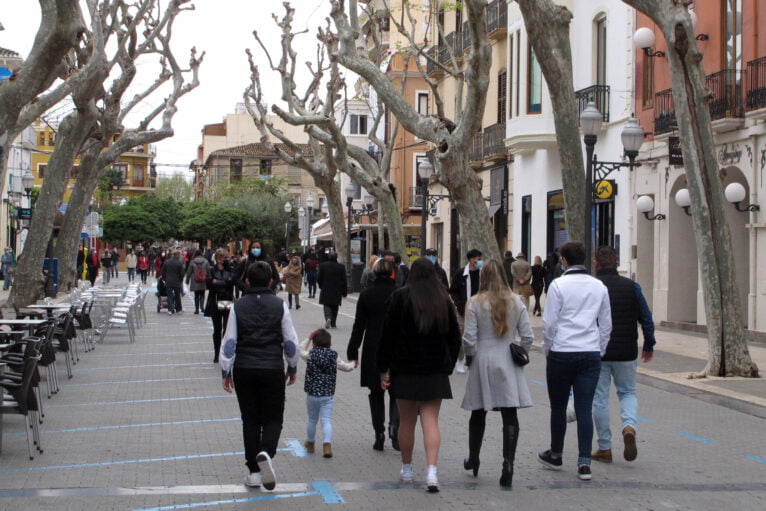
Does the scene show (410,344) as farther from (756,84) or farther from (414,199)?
(414,199)

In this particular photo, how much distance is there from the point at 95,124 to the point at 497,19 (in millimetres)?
13176

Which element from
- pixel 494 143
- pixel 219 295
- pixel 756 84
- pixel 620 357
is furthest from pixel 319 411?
pixel 494 143

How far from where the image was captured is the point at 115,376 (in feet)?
47.0

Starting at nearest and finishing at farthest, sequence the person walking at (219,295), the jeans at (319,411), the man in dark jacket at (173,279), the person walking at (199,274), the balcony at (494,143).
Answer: the jeans at (319,411) → the person walking at (219,295) → the person walking at (199,274) → the man in dark jacket at (173,279) → the balcony at (494,143)

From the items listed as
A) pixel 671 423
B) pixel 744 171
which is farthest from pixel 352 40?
pixel 671 423

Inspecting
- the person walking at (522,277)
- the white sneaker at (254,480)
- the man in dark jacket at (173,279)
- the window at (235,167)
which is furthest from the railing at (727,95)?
the window at (235,167)

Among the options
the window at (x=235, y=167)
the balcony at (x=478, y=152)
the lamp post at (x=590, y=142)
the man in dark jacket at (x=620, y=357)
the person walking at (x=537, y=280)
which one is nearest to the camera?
the man in dark jacket at (x=620, y=357)

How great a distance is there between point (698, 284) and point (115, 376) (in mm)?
13820

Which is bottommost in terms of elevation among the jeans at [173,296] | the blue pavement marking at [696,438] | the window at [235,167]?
the blue pavement marking at [696,438]

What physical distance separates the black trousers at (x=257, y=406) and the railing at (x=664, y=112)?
626 inches

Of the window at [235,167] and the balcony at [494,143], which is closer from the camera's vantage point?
the balcony at [494,143]

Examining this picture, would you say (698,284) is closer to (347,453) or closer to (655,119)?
(655,119)

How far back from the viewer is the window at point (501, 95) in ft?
108

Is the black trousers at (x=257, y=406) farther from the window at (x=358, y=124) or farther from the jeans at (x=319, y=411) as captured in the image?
the window at (x=358, y=124)
